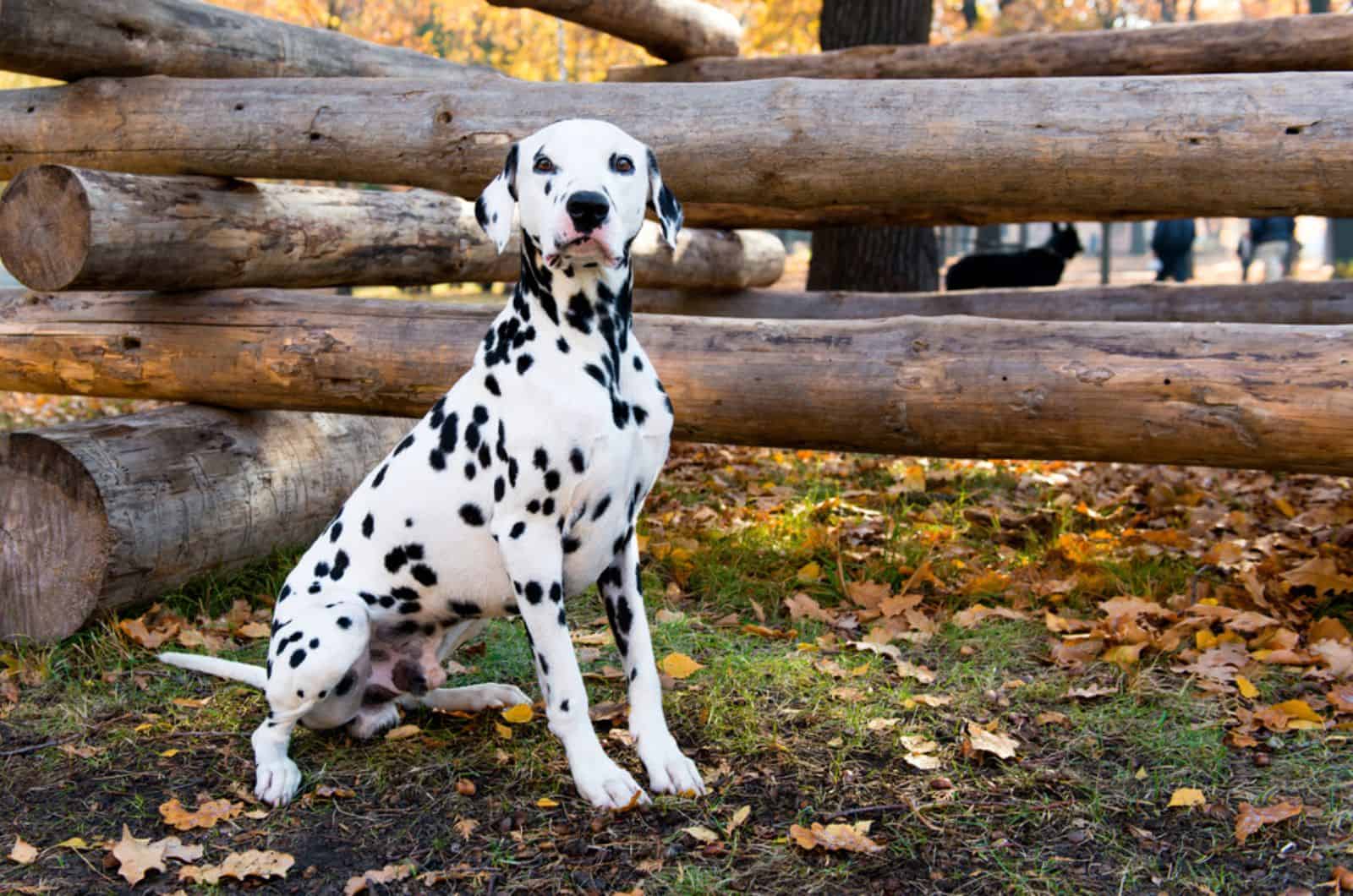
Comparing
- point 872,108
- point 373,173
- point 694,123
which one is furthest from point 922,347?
point 373,173

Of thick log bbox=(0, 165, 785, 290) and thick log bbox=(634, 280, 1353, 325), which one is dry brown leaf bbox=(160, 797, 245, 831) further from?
thick log bbox=(634, 280, 1353, 325)

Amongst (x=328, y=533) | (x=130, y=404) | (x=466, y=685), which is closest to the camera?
(x=328, y=533)

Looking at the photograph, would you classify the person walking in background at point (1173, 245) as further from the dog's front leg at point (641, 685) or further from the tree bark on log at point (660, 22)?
the dog's front leg at point (641, 685)

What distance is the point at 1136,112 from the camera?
443 cm

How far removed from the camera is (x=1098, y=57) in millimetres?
7129

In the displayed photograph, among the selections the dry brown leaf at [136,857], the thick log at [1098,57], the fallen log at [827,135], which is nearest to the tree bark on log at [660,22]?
the thick log at [1098,57]

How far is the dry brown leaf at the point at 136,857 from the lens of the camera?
311cm

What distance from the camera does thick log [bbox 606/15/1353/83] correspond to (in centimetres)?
658

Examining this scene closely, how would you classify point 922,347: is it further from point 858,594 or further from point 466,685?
point 466,685

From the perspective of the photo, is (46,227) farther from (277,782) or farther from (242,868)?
(242,868)

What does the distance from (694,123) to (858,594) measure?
2047 mm

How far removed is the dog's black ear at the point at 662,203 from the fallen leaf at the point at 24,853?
241 centimetres

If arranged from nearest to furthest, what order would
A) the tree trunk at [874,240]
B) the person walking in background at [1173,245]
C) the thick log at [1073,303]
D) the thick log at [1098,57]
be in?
the thick log at [1098,57] → the thick log at [1073,303] → the tree trunk at [874,240] → the person walking in background at [1173,245]

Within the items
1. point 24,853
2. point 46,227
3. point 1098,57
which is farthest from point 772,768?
point 1098,57
